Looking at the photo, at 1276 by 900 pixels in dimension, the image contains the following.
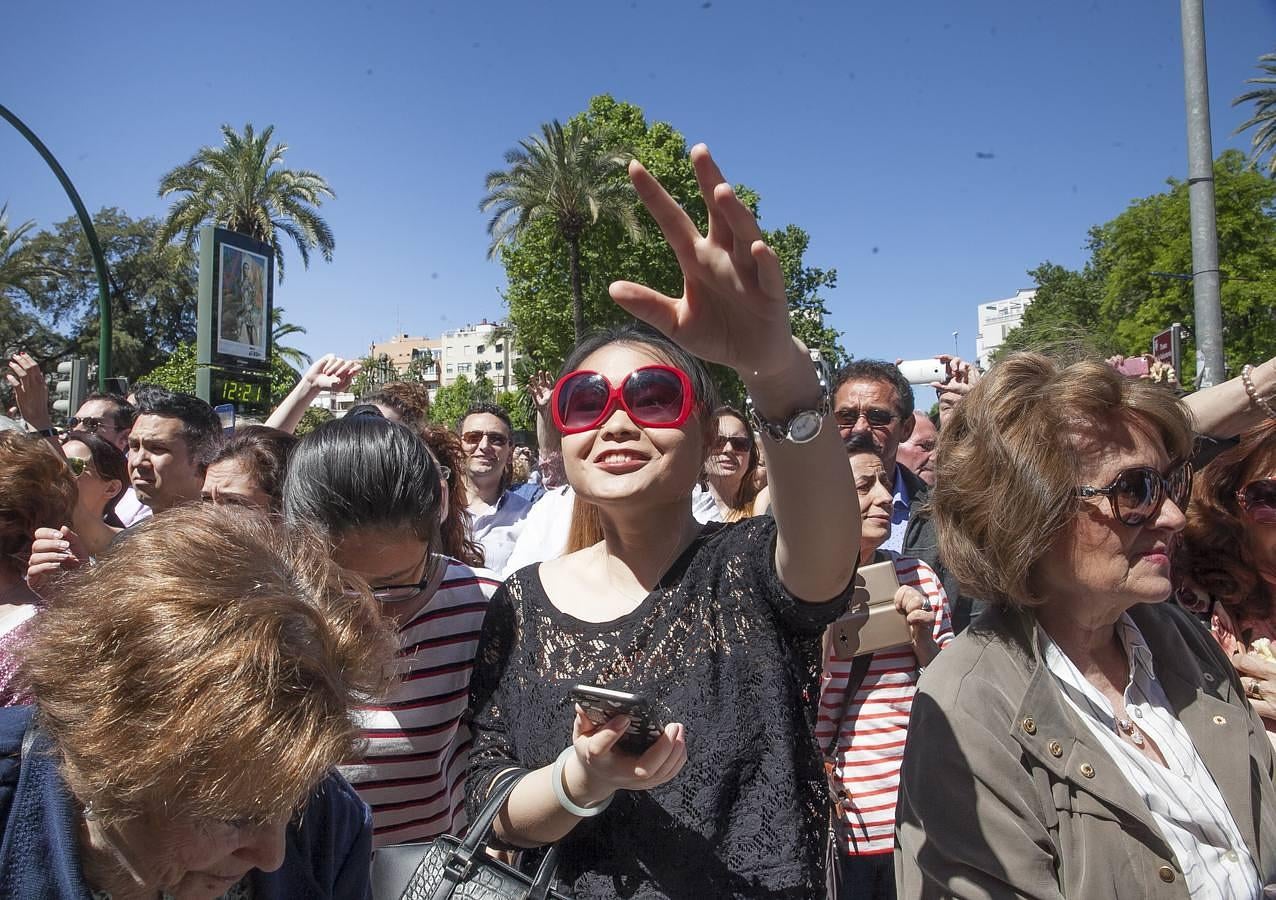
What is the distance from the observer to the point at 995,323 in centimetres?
13162

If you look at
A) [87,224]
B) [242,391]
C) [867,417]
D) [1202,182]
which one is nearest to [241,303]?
[242,391]

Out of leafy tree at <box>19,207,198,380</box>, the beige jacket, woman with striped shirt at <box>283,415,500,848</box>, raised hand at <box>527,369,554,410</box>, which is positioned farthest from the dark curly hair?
leafy tree at <box>19,207,198,380</box>

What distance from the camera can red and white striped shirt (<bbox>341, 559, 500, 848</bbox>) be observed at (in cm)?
213

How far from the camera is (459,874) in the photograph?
153 centimetres

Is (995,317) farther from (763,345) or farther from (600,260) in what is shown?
(763,345)

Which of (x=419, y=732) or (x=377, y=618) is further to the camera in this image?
(x=419, y=732)

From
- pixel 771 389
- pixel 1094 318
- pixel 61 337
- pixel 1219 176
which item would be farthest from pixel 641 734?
pixel 1094 318

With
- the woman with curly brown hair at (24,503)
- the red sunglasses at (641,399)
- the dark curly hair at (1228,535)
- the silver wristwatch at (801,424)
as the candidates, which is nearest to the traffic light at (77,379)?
the woman with curly brown hair at (24,503)

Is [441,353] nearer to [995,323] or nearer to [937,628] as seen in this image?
[995,323]

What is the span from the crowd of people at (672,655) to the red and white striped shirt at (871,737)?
0.18 metres

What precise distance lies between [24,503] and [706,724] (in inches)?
82.6

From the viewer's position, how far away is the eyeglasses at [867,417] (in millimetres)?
4312

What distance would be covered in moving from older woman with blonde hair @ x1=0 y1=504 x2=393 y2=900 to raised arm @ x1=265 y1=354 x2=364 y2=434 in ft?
13.4

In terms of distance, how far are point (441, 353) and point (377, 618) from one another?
142275 millimetres
